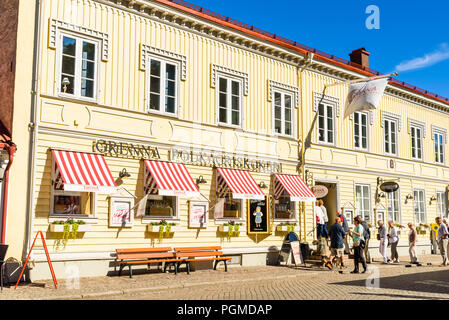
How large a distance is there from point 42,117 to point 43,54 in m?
1.62

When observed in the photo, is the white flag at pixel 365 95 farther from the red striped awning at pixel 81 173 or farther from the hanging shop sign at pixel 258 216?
the red striped awning at pixel 81 173

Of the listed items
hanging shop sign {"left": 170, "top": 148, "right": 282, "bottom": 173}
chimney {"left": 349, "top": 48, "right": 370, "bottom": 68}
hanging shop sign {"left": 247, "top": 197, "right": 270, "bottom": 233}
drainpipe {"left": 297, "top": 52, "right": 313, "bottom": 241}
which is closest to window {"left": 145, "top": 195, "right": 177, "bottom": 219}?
hanging shop sign {"left": 170, "top": 148, "right": 282, "bottom": 173}

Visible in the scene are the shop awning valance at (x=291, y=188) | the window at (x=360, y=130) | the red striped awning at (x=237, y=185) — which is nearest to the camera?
the red striped awning at (x=237, y=185)

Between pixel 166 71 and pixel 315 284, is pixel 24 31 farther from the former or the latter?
pixel 315 284

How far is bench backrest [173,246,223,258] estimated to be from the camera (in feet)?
46.1

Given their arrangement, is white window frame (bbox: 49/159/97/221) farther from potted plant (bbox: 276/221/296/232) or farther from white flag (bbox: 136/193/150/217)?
potted plant (bbox: 276/221/296/232)

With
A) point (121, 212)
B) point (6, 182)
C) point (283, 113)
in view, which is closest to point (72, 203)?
point (121, 212)

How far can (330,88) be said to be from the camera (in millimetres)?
20484

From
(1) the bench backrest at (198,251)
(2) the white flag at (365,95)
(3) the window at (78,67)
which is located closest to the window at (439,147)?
(2) the white flag at (365,95)

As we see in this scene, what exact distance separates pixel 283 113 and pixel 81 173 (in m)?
8.46

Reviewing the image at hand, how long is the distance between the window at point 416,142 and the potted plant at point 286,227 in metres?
9.92

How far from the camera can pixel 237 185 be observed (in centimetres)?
1568

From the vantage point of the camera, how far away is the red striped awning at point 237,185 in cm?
1540

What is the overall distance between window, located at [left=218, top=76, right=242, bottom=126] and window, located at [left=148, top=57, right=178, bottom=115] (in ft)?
5.98
